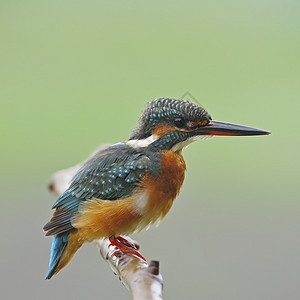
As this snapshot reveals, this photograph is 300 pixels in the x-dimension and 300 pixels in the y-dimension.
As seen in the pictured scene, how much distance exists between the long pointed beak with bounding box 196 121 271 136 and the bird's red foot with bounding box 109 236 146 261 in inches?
18.1

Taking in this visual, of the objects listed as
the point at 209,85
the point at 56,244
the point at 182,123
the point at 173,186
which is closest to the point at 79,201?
the point at 56,244

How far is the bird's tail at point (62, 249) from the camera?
189 centimetres

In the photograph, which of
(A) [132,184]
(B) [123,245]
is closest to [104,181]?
(A) [132,184]

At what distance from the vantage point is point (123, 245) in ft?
6.39

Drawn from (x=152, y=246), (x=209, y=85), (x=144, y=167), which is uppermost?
(x=144, y=167)

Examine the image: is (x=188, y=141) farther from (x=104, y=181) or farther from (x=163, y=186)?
(x=104, y=181)

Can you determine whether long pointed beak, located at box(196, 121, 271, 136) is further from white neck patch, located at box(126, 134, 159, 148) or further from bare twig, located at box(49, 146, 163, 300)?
bare twig, located at box(49, 146, 163, 300)

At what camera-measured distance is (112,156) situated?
6.23 ft

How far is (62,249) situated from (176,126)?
57 centimetres

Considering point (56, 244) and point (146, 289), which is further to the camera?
point (56, 244)

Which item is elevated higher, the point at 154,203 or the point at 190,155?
the point at 154,203

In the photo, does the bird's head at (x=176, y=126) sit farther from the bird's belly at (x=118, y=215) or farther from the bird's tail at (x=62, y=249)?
the bird's tail at (x=62, y=249)

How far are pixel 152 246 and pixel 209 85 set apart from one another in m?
1.95

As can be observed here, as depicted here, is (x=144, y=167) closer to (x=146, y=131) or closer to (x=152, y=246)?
(x=146, y=131)
